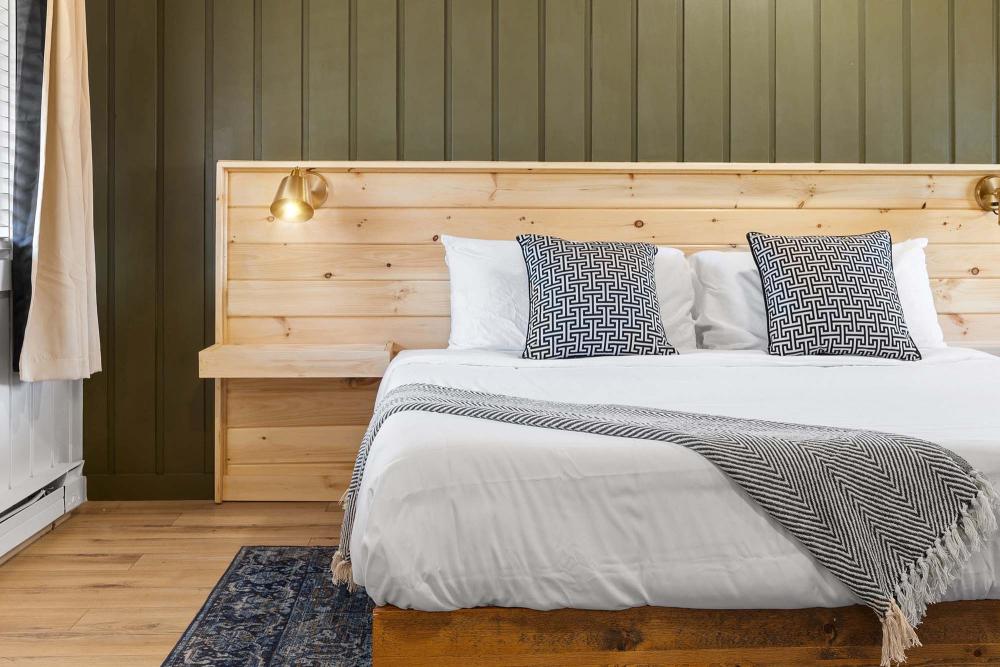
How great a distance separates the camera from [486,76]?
8.95ft

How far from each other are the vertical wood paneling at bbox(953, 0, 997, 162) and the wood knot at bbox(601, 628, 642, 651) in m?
2.66

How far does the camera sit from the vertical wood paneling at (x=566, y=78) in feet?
8.99

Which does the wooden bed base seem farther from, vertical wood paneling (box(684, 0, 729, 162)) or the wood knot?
vertical wood paneling (box(684, 0, 729, 162))

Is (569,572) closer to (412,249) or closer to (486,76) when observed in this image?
(412,249)

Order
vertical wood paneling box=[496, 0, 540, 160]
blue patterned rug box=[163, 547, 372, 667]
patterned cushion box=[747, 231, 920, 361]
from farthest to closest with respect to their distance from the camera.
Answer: vertical wood paneling box=[496, 0, 540, 160] < patterned cushion box=[747, 231, 920, 361] < blue patterned rug box=[163, 547, 372, 667]

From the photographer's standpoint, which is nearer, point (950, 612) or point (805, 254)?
point (950, 612)

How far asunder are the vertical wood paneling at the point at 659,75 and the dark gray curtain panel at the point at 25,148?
6.58ft

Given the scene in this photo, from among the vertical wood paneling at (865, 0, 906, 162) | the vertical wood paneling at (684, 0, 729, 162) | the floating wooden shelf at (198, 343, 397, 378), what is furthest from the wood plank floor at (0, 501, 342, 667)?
the vertical wood paneling at (865, 0, 906, 162)

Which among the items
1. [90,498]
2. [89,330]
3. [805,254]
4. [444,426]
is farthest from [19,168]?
[805,254]

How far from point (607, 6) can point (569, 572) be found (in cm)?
234

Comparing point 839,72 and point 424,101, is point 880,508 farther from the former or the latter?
point 839,72

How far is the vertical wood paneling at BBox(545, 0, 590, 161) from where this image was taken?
2.74 meters

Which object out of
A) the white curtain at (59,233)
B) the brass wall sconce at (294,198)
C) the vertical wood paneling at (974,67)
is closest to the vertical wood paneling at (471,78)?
the brass wall sconce at (294,198)

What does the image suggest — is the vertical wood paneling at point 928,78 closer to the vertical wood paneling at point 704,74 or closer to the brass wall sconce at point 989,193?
the brass wall sconce at point 989,193
